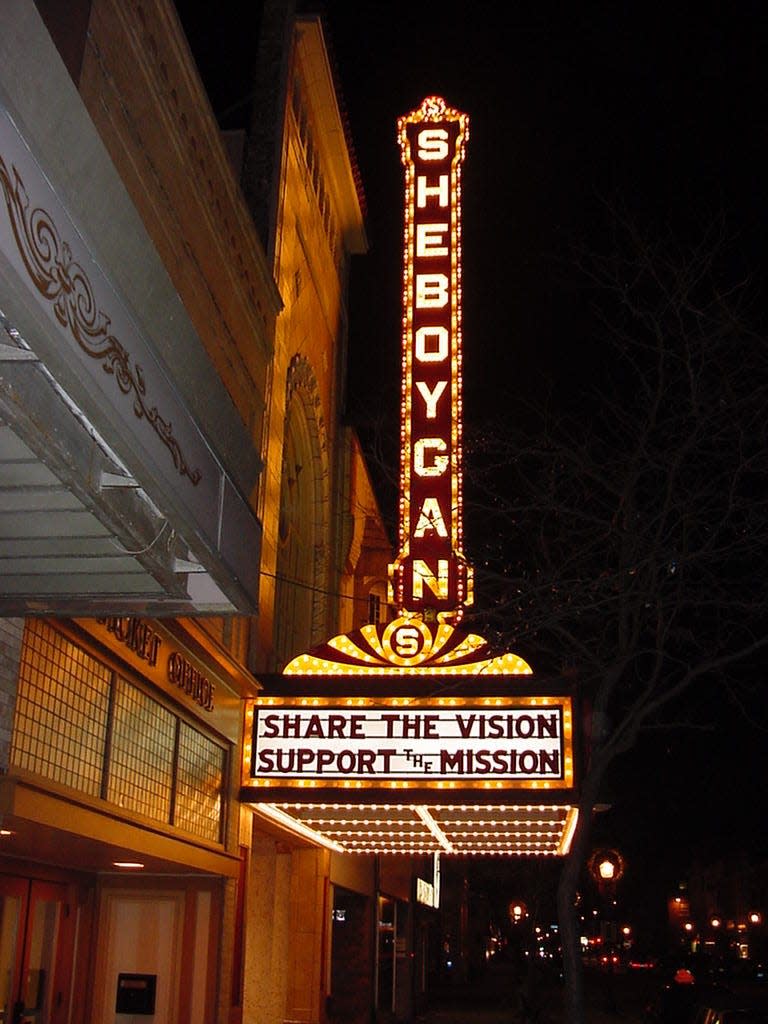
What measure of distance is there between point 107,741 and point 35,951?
2.47 metres

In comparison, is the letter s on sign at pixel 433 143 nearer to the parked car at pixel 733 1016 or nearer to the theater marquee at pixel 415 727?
the theater marquee at pixel 415 727

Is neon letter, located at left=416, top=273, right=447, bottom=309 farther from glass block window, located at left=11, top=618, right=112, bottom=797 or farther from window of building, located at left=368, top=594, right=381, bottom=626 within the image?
glass block window, located at left=11, top=618, right=112, bottom=797

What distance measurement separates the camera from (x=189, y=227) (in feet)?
38.5

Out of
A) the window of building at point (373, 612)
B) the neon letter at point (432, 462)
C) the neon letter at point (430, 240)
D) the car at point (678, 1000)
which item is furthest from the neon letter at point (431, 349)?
the car at point (678, 1000)

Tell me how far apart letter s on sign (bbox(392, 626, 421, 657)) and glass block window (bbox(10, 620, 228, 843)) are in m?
2.59

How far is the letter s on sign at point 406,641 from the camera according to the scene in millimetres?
14586

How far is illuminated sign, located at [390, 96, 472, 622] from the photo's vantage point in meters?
16.5

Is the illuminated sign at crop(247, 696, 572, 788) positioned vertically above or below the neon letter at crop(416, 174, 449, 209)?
below

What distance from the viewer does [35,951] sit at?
11008 millimetres

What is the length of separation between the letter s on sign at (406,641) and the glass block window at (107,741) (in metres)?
2.59

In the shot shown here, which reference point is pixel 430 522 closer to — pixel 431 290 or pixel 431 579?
pixel 431 579

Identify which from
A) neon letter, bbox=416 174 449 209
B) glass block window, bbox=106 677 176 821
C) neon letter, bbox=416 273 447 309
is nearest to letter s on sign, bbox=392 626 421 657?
glass block window, bbox=106 677 176 821

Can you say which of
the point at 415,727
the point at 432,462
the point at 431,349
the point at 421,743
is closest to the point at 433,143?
the point at 431,349

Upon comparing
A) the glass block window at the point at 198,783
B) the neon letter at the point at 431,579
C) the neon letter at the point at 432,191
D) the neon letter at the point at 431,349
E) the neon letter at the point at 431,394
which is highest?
the neon letter at the point at 432,191
